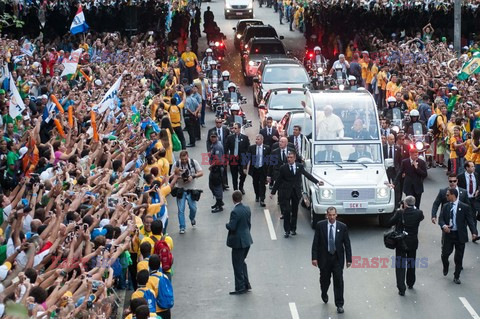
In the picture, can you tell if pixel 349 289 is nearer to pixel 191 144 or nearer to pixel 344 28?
pixel 191 144

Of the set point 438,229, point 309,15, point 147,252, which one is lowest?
point 309,15

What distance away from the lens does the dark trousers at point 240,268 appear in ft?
52.4

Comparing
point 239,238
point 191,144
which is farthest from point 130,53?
point 239,238

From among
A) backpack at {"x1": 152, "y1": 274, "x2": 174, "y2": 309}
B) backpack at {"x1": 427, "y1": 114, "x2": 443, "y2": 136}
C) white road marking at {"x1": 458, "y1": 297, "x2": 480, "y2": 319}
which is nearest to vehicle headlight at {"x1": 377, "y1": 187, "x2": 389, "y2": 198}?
white road marking at {"x1": 458, "y1": 297, "x2": 480, "y2": 319}

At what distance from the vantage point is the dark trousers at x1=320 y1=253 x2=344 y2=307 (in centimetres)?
1525

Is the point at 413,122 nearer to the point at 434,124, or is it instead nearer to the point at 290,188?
the point at 434,124

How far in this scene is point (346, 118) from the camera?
20672 mm

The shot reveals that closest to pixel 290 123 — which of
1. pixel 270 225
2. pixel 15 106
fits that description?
pixel 270 225

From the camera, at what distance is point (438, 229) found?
65.1 feet

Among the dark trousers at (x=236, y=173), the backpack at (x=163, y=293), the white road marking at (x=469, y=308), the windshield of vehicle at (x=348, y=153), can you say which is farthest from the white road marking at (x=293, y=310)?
the dark trousers at (x=236, y=173)

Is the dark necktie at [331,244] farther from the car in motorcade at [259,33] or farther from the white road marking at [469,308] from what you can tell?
the car in motorcade at [259,33]

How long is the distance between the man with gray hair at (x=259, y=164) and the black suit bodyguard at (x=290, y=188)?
2.06m

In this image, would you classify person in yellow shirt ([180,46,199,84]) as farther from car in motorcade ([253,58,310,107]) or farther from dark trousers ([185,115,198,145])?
dark trousers ([185,115,198,145])

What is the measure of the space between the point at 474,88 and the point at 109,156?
11488 mm
